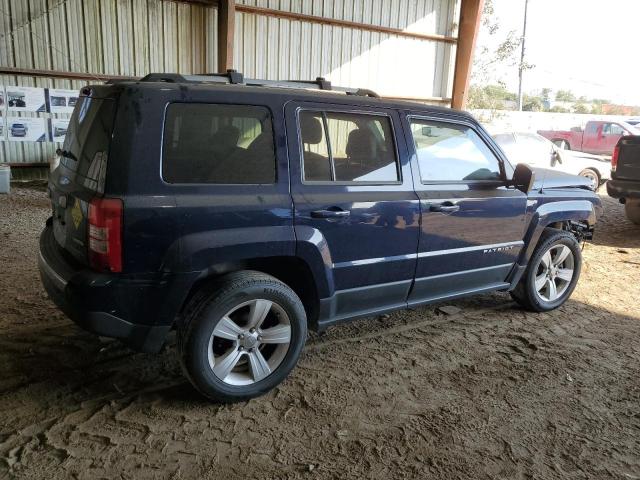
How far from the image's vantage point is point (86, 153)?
2969mm

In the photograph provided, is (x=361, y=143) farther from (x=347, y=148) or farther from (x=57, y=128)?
(x=57, y=128)

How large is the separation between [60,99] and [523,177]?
9556mm

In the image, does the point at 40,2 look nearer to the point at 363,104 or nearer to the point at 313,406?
the point at 363,104

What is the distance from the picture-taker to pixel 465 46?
14.6m

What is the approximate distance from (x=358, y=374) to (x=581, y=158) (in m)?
Result: 12.0

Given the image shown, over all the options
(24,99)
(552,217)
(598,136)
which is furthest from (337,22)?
(598,136)

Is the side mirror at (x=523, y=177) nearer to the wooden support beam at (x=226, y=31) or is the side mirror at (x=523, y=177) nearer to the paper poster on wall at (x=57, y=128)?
the wooden support beam at (x=226, y=31)

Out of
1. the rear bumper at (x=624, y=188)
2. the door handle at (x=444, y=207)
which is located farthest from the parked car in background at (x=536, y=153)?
the door handle at (x=444, y=207)

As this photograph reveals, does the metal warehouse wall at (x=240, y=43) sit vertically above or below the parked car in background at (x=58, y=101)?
above

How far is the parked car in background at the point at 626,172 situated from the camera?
8.41 metres

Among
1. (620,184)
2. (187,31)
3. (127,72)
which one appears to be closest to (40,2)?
(127,72)

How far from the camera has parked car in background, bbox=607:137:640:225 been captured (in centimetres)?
841

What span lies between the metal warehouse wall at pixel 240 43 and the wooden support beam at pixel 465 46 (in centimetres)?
84

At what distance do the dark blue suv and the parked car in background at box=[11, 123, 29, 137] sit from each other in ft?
26.3
